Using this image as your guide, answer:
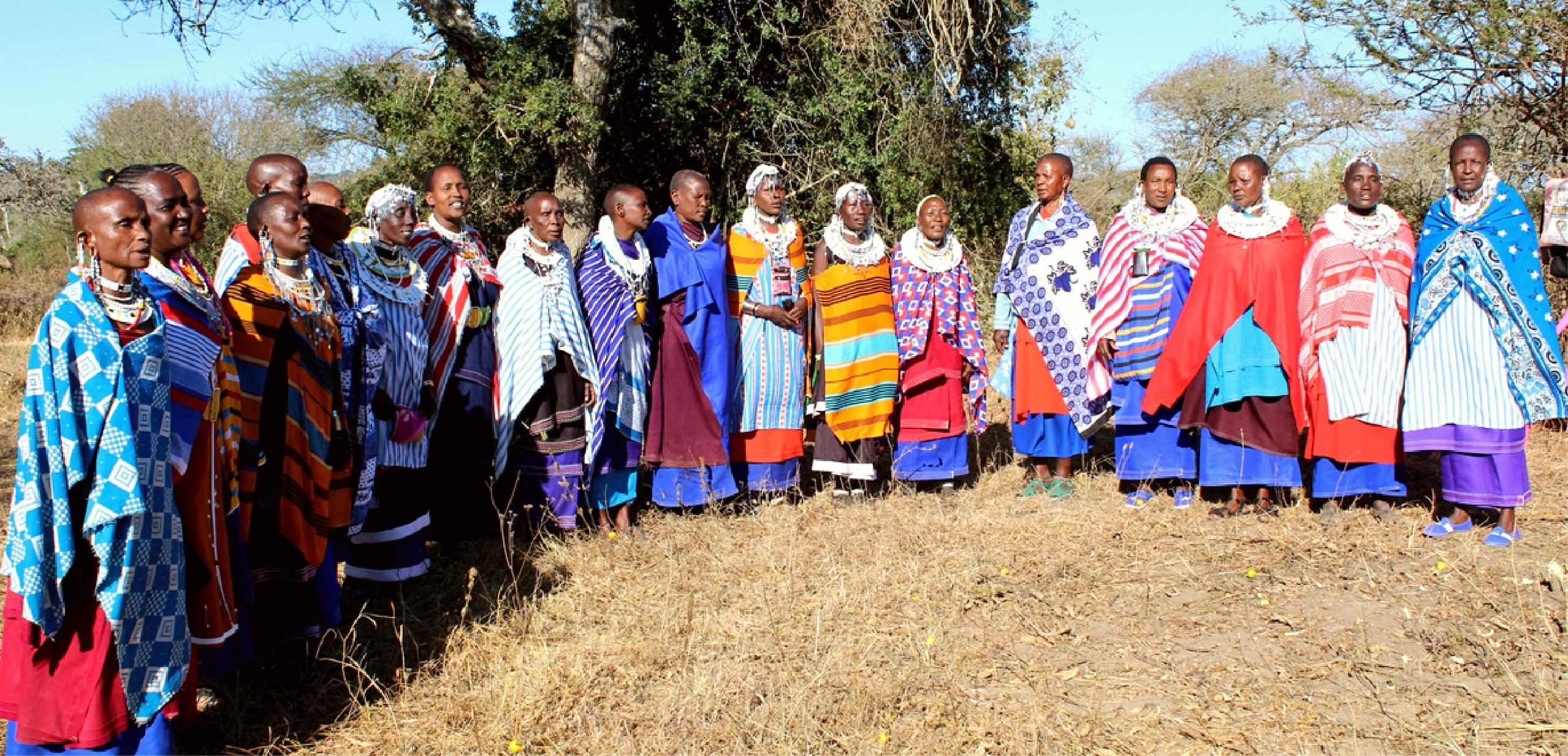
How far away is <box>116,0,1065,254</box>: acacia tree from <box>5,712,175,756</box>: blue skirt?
24.9ft

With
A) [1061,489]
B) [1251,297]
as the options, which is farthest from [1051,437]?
[1251,297]

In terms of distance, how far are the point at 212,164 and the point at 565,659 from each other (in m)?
21.0

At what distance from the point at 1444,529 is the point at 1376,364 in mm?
890

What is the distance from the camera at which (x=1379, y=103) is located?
9.88m

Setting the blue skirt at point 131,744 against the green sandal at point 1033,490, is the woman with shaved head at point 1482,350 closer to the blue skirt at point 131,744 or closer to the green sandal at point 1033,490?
the green sandal at point 1033,490

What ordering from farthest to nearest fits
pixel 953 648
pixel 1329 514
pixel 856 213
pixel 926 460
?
pixel 926 460, pixel 856 213, pixel 1329 514, pixel 953 648

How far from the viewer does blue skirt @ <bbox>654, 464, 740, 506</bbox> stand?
651 cm

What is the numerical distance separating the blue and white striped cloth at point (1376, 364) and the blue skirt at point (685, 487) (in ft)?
11.1

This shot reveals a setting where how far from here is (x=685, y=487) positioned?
6520mm

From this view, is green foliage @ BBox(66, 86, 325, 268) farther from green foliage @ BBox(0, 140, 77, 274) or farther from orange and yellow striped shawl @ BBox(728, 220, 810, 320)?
orange and yellow striped shawl @ BBox(728, 220, 810, 320)

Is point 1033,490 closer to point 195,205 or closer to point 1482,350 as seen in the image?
point 1482,350

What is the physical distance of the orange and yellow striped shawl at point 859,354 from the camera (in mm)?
6801

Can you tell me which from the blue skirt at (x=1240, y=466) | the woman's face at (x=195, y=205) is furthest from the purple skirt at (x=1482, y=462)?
the woman's face at (x=195, y=205)

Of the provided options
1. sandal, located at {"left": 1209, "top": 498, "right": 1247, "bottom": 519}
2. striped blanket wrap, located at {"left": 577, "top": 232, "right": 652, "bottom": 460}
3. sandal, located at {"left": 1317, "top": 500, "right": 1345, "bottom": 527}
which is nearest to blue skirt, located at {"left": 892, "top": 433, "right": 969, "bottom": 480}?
sandal, located at {"left": 1209, "top": 498, "right": 1247, "bottom": 519}
